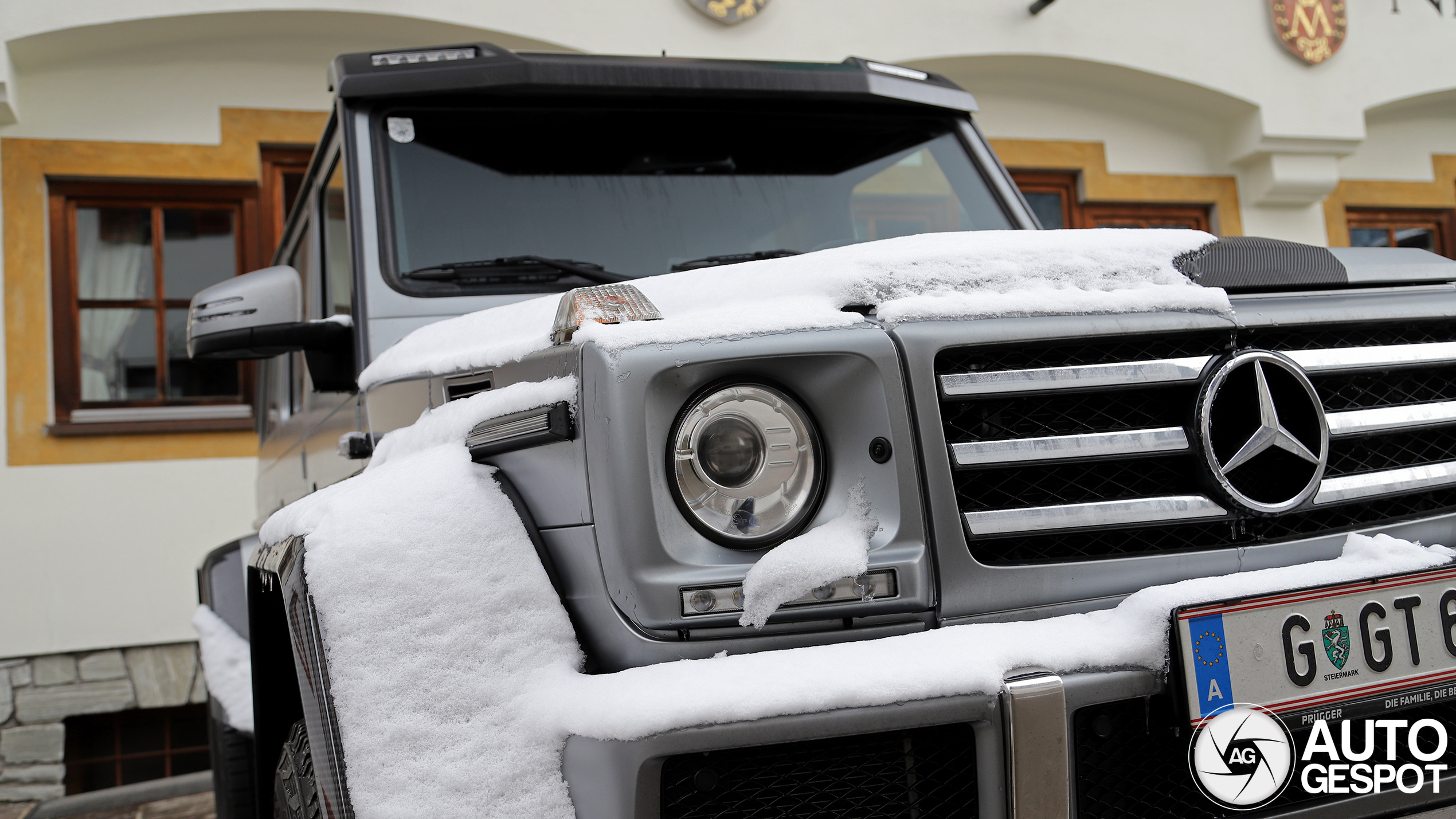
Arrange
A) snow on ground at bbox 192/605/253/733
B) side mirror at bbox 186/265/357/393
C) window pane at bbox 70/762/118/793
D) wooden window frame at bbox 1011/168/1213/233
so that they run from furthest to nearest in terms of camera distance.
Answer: wooden window frame at bbox 1011/168/1213/233 < window pane at bbox 70/762/118/793 < snow on ground at bbox 192/605/253/733 < side mirror at bbox 186/265/357/393

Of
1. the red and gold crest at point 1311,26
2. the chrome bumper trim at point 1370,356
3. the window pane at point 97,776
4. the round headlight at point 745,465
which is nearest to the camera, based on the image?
the round headlight at point 745,465

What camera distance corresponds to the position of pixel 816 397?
1356 millimetres

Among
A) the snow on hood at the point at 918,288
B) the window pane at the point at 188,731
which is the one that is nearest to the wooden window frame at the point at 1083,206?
the window pane at the point at 188,731

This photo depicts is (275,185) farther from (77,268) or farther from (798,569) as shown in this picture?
(798,569)

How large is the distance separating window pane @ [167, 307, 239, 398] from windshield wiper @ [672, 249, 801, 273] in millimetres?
4947

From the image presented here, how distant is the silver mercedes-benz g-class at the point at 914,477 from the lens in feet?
4.10

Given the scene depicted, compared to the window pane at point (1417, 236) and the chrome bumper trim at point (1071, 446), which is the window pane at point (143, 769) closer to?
the chrome bumper trim at point (1071, 446)

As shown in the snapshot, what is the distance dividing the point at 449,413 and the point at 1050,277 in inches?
37.0

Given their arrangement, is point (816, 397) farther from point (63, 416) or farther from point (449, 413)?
point (63, 416)

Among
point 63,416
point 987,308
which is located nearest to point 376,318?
point 987,308

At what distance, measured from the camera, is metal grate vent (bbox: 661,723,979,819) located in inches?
47.8

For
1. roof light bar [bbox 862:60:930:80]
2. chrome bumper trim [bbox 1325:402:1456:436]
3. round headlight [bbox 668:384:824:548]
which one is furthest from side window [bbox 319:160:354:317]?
chrome bumper trim [bbox 1325:402:1456:436]

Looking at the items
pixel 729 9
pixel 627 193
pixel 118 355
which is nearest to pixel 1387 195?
pixel 729 9

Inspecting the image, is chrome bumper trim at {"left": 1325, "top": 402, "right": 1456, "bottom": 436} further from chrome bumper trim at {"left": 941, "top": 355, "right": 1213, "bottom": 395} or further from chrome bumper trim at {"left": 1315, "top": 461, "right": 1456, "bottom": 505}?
chrome bumper trim at {"left": 941, "top": 355, "right": 1213, "bottom": 395}
